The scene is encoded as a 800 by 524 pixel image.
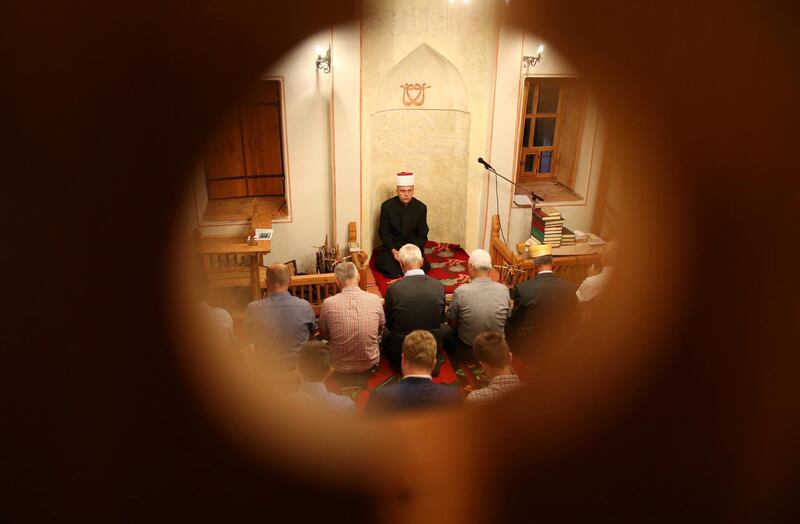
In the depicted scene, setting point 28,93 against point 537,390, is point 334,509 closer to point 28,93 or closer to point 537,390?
point 537,390

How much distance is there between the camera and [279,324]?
154 inches

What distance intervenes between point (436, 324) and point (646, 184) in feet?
11.8

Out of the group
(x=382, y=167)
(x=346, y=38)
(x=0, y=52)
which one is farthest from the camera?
(x=382, y=167)

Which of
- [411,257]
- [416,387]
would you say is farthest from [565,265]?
[416,387]

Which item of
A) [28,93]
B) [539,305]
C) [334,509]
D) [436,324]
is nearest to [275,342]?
[436,324]

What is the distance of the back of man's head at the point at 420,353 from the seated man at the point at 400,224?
3.68m

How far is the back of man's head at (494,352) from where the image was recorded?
3.13 meters

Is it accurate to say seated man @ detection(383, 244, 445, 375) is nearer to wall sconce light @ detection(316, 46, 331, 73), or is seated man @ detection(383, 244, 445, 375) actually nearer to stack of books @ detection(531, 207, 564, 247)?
stack of books @ detection(531, 207, 564, 247)

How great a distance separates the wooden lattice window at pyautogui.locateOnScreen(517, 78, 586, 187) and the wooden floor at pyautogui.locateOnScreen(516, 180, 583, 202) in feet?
0.30

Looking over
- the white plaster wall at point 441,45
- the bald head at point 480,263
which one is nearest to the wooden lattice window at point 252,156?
the white plaster wall at point 441,45

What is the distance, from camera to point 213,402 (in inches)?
27.5

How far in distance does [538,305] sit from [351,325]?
53.2 inches

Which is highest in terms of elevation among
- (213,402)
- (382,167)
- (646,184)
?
(646,184)

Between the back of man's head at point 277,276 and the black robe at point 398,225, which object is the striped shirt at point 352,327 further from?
the black robe at point 398,225
